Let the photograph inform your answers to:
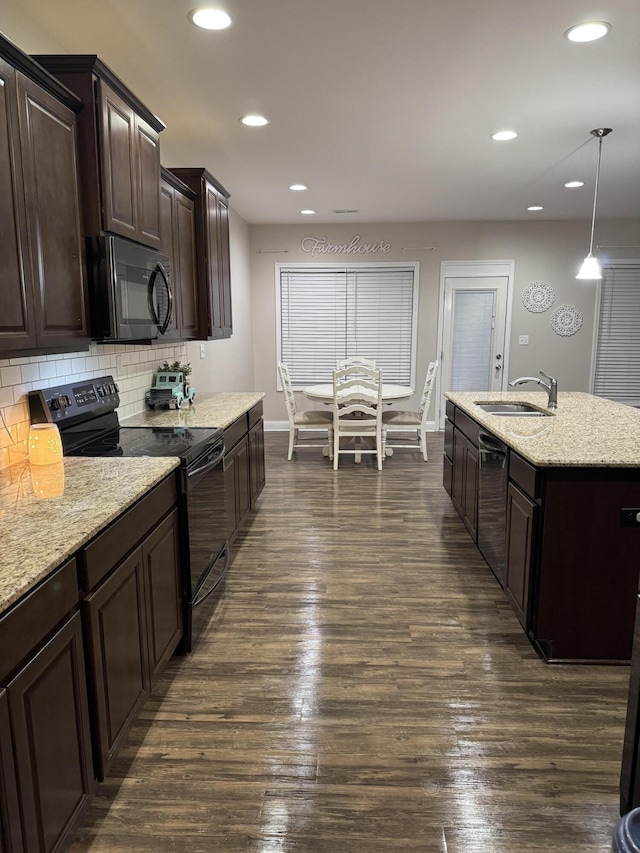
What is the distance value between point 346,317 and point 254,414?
3.48 metres

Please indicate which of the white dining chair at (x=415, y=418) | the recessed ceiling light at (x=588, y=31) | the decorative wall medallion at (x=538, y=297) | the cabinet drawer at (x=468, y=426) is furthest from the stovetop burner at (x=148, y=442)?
the decorative wall medallion at (x=538, y=297)

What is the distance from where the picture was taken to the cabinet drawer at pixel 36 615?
1123 mm

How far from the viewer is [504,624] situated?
2.71m

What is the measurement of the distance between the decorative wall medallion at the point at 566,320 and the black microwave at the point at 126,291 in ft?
18.1

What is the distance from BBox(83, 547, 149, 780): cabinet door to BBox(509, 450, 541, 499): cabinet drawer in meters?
1.58

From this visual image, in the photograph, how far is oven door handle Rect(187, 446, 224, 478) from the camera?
2.37m

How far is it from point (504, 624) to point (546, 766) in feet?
3.05

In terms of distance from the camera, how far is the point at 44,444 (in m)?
2.09

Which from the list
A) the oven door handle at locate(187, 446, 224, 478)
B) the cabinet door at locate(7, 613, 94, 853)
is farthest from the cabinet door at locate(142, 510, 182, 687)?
the cabinet door at locate(7, 613, 94, 853)

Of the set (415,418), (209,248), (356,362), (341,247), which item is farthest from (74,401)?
(341,247)

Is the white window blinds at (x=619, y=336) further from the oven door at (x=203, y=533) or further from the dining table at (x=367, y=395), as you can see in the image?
the oven door at (x=203, y=533)

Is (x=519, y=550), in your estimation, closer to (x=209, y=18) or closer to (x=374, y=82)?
(x=374, y=82)

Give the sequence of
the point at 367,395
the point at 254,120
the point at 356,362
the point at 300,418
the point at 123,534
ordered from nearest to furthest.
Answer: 1. the point at 123,534
2. the point at 254,120
3. the point at 367,395
4. the point at 300,418
5. the point at 356,362

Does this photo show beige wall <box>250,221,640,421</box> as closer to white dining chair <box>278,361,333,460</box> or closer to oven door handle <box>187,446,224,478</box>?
white dining chair <box>278,361,333,460</box>
